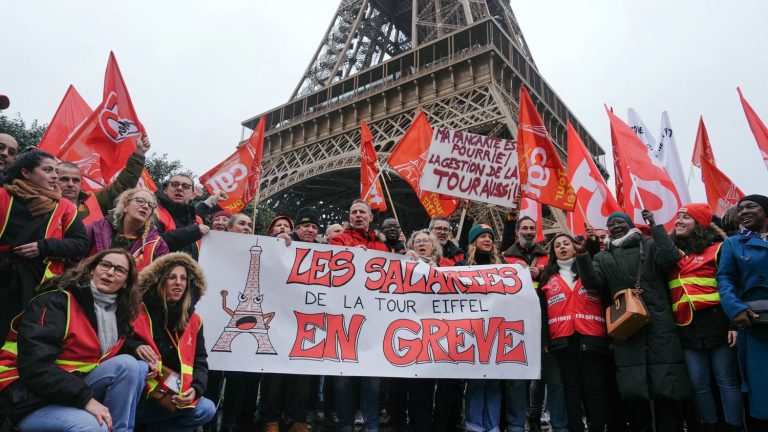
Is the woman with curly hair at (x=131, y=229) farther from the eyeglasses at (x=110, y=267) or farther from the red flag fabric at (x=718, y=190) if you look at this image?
the red flag fabric at (x=718, y=190)

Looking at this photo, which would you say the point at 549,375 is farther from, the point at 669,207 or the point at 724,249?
the point at 669,207

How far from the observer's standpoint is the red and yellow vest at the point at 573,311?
13.9 feet

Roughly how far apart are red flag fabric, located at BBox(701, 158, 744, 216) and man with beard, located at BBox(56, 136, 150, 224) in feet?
23.0

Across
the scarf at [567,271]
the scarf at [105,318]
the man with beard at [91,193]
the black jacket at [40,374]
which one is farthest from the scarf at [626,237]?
the man with beard at [91,193]

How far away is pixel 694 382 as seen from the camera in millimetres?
3770

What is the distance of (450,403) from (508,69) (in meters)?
19.2

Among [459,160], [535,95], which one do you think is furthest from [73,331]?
[535,95]

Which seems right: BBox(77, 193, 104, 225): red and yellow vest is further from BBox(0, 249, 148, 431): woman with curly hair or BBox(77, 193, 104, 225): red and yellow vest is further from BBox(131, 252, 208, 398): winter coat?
BBox(0, 249, 148, 431): woman with curly hair

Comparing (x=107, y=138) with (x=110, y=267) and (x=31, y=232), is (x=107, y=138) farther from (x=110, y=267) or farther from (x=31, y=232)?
(x=110, y=267)

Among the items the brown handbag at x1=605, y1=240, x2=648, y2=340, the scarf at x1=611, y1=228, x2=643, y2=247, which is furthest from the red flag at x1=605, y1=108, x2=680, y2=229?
the brown handbag at x1=605, y1=240, x2=648, y2=340

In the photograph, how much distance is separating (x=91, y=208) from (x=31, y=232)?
4.37ft

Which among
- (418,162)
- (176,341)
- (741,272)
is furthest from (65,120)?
(741,272)

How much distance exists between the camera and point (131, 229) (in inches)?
150

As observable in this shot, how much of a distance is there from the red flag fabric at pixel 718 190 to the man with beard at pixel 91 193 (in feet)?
23.0
